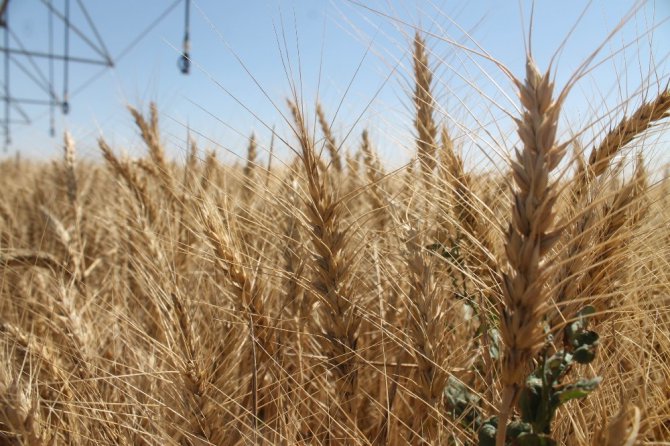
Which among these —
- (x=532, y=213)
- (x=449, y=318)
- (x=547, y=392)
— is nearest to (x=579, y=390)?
(x=547, y=392)

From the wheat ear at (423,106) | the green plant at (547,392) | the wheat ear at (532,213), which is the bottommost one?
the green plant at (547,392)

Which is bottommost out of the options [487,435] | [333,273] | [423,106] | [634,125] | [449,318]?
[487,435]

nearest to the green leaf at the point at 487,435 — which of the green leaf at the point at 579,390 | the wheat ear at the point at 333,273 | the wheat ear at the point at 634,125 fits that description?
the green leaf at the point at 579,390

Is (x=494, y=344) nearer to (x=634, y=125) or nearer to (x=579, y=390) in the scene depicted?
(x=579, y=390)

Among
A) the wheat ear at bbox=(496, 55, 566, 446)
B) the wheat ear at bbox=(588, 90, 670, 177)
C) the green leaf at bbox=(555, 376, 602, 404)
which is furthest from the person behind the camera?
the wheat ear at bbox=(588, 90, 670, 177)

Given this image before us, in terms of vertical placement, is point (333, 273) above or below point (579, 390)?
above

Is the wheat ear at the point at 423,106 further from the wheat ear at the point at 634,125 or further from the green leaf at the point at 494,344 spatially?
the green leaf at the point at 494,344

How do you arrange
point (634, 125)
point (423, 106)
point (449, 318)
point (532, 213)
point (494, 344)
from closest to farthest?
point (532, 213)
point (494, 344)
point (634, 125)
point (449, 318)
point (423, 106)

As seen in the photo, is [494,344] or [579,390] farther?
[494,344]

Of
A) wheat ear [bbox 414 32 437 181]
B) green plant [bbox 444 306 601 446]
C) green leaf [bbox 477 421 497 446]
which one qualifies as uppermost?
wheat ear [bbox 414 32 437 181]

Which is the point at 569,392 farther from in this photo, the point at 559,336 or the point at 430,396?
the point at 430,396

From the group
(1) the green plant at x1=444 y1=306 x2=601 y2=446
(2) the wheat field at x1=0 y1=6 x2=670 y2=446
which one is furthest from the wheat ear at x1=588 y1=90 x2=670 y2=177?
(1) the green plant at x1=444 y1=306 x2=601 y2=446

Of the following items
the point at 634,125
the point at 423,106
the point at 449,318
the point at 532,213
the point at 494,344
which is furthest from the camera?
the point at 423,106

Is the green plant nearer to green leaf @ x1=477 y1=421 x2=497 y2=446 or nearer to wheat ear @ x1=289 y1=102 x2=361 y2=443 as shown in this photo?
green leaf @ x1=477 y1=421 x2=497 y2=446
